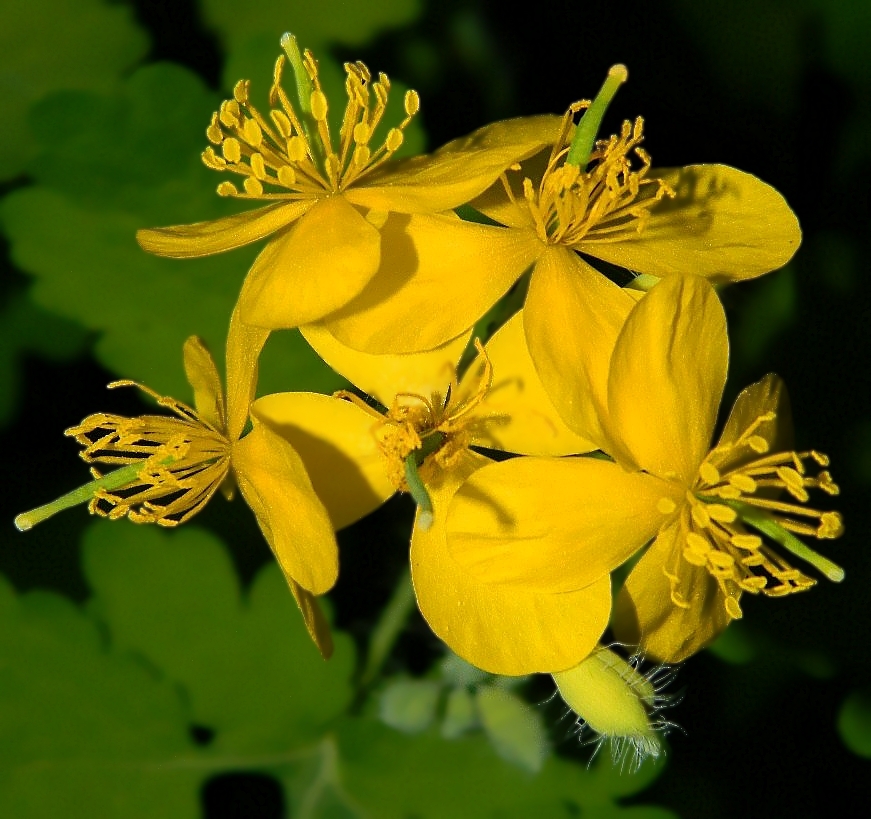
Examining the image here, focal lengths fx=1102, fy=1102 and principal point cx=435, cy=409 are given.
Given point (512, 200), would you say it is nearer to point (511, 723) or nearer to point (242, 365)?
point (242, 365)

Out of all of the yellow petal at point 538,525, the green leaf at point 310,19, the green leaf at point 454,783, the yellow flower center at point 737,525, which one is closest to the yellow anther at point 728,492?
the yellow flower center at point 737,525

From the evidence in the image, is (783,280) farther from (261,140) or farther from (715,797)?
(261,140)

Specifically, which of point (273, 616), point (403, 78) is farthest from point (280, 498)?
point (403, 78)

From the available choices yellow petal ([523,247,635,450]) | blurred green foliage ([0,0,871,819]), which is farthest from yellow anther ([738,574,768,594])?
blurred green foliage ([0,0,871,819])

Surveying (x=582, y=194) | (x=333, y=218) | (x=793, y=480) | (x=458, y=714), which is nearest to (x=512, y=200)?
(x=582, y=194)

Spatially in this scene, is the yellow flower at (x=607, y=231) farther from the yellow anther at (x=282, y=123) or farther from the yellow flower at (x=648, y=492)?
the yellow anther at (x=282, y=123)
